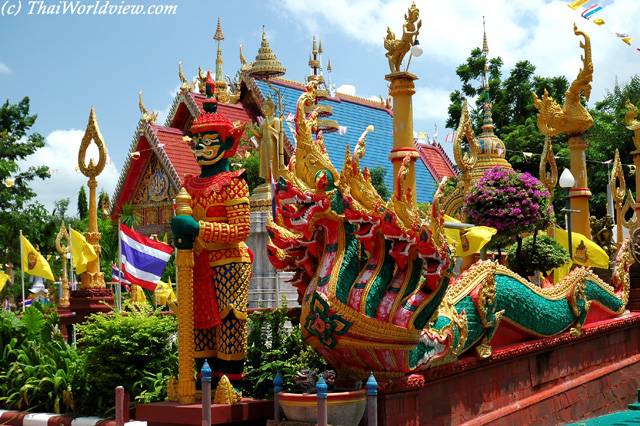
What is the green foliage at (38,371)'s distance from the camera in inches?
389

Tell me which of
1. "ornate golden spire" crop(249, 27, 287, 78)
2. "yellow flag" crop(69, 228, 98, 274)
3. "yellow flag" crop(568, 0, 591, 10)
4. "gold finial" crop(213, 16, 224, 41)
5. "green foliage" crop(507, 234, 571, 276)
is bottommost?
"green foliage" crop(507, 234, 571, 276)

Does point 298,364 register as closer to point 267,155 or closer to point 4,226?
point 267,155

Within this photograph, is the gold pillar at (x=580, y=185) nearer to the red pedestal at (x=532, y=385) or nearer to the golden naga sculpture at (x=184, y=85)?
the red pedestal at (x=532, y=385)

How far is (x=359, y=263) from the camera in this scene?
26.5 feet

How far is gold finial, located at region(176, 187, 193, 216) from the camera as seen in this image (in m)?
7.68

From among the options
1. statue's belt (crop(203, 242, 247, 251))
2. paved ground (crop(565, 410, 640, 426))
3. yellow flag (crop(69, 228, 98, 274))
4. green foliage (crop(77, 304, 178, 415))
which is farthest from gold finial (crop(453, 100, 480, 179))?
statue's belt (crop(203, 242, 247, 251))

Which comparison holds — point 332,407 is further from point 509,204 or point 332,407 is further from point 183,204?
point 509,204

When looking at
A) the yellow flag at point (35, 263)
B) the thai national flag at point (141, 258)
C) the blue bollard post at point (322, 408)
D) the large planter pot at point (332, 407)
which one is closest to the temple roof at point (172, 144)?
the yellow flag at point (35, 263)

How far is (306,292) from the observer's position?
8.03 metres

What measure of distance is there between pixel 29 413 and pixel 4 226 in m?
18.8

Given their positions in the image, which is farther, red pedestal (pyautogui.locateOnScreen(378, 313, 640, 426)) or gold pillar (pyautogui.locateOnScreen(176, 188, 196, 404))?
red pedestal (pyautogui.locateOnScreen(378, 313, 640, 426))

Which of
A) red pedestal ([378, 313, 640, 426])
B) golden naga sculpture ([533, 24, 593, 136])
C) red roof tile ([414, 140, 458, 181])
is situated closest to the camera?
red pedestal ([378, 313, 640, 426])

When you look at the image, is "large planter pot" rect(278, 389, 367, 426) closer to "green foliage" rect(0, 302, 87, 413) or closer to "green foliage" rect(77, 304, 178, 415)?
"green foliage" rect(77, 304, 178, 415)

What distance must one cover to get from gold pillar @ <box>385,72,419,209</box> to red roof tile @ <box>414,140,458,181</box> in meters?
24.0
